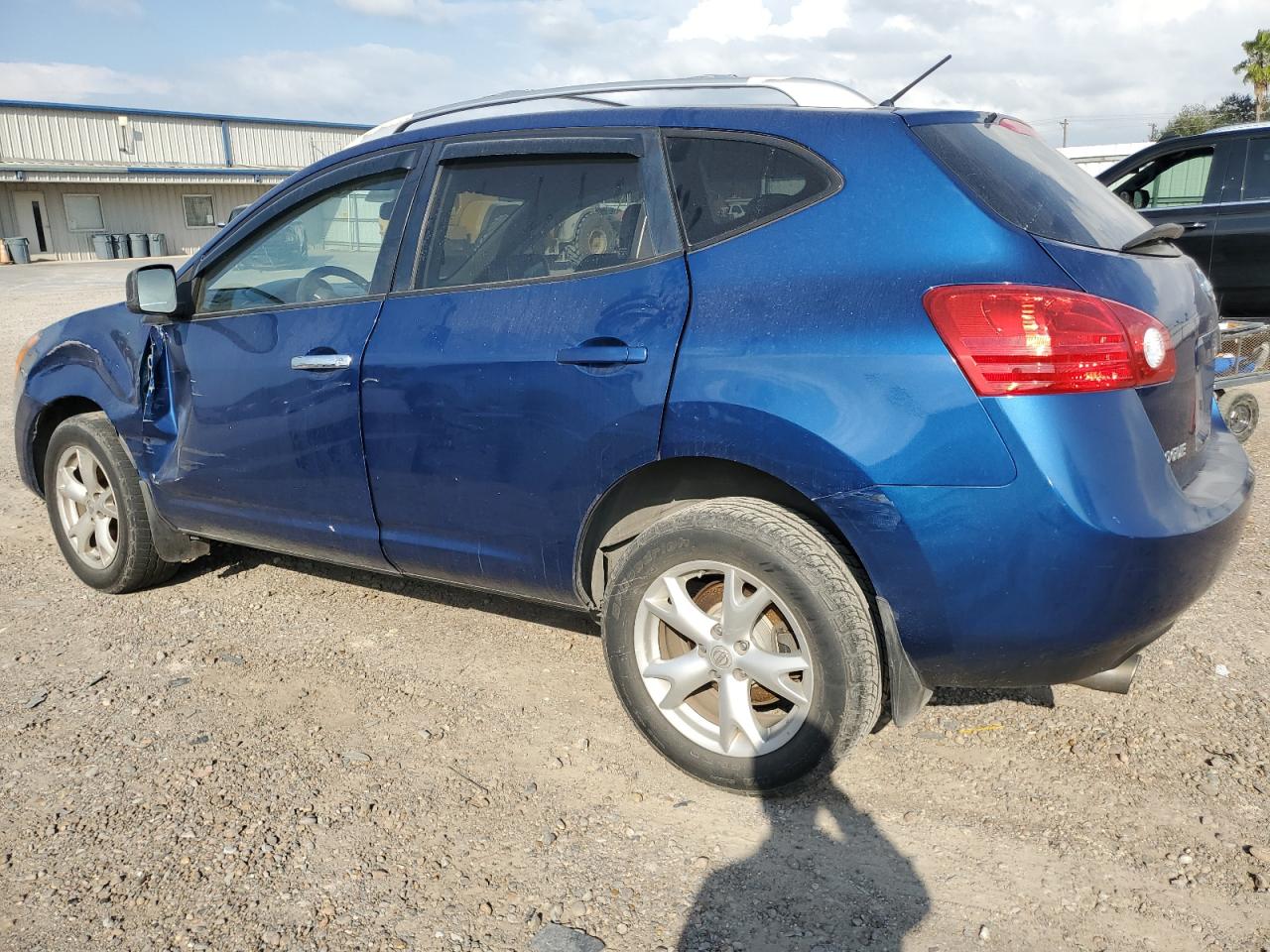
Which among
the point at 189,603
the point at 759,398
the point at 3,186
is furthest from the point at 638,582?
the point at 3,186

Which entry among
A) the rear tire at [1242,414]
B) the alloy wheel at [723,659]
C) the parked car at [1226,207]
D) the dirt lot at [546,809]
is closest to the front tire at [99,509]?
the dirt lot at [546,809]

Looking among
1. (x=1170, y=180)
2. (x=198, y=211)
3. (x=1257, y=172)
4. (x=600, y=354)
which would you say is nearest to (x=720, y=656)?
(x=600, y=354)

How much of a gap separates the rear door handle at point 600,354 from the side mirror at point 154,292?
6.16 feet

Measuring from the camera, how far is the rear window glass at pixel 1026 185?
2.59 meters

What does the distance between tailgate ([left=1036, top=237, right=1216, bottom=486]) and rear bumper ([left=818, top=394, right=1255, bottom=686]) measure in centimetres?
13

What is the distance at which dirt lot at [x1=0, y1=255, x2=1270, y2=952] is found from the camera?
240 centimetres

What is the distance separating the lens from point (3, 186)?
114ft

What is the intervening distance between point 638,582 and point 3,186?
39725mm

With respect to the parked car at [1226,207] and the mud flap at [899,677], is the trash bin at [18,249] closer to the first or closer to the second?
the parked car at [1226,207]

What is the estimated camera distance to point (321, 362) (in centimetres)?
349

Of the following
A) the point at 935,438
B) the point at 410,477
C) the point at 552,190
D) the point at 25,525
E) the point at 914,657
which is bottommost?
the point at 25,525

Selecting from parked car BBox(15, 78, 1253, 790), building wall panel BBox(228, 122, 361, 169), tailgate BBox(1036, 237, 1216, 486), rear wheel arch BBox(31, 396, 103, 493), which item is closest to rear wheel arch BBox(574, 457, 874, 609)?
parked car BBox(15, 78, 1253, 790)

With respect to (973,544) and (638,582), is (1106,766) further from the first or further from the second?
(638,582)

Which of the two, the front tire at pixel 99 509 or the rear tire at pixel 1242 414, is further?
the rear tire at pixel 1242 414
